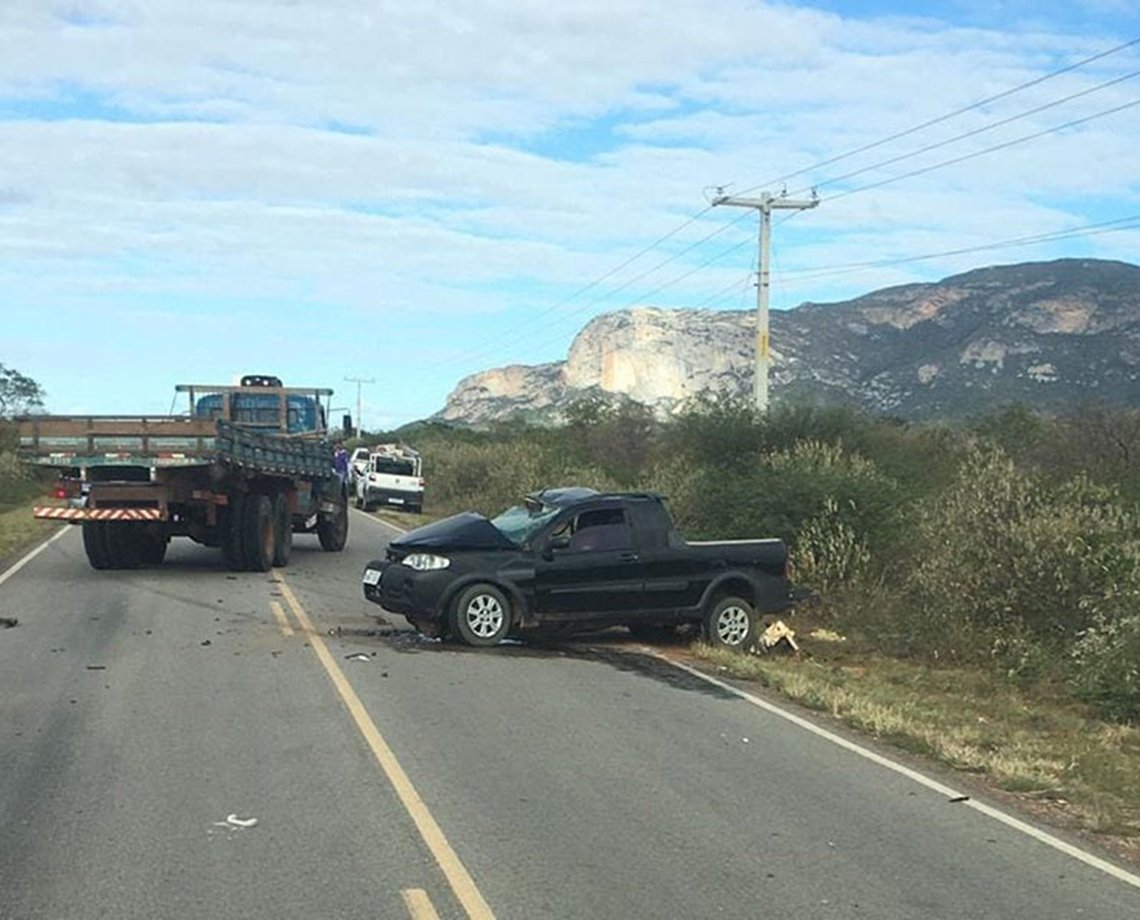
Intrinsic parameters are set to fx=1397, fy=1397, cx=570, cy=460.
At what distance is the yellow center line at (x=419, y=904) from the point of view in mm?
6000

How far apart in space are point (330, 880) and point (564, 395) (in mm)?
152807

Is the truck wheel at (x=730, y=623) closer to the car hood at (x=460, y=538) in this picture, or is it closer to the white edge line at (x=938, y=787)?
the white edge line at (x=938, y=787)

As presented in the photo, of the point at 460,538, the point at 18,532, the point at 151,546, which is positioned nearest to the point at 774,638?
the point at 460,538

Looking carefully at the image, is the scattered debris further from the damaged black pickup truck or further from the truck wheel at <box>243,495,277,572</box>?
the truck wheel at <box>243,495,277,572</box>

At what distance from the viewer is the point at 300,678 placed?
40.2 ft

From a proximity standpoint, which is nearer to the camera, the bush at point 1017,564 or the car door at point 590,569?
the car door at point 590,569

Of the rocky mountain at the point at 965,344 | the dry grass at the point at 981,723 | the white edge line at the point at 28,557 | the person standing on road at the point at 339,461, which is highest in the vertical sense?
the rocky mountain at the point at 965,344

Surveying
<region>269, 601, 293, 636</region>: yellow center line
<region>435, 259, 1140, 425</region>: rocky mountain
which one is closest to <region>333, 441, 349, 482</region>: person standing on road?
<region>269, 601, 293, 636</region>: yellow center line

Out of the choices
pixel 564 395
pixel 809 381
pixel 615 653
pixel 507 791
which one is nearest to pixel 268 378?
pixel 615 653

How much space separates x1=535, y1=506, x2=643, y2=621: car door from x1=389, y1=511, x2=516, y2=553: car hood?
1.76 feet

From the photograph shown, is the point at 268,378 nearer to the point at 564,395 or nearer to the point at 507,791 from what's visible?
the point at 507,791

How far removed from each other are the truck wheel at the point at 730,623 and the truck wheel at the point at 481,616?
2296 mm

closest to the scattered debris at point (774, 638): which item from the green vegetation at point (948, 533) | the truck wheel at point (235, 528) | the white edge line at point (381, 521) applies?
the green vegetation at point (948, 533)

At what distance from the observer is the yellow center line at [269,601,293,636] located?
15.3 metres
